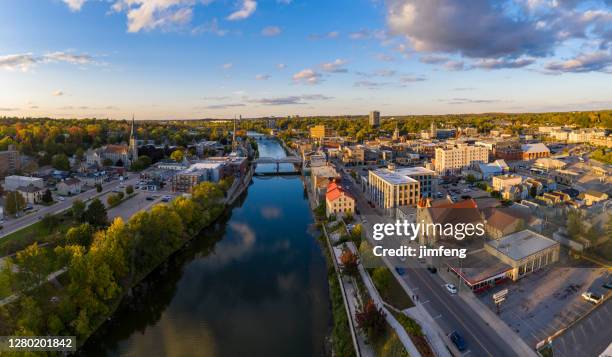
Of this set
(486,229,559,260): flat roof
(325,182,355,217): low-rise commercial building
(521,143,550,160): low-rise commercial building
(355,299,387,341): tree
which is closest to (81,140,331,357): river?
(355,299,387,341): tree

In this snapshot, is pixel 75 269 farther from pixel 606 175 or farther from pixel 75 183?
pixel 606 175

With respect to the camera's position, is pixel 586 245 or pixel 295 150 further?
pixel 295 150

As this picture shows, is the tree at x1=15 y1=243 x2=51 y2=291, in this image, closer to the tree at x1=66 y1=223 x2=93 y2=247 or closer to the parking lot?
the tree at x1=66 y1=223 x2=93 y2=247

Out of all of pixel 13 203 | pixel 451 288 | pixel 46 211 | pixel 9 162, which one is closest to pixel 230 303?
pixel 451 288

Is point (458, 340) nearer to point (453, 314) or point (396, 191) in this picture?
point (453, 314)

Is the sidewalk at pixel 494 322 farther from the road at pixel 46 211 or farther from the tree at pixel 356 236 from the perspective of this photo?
the road at pixel 46 211

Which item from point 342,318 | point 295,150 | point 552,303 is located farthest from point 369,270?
point 295,150

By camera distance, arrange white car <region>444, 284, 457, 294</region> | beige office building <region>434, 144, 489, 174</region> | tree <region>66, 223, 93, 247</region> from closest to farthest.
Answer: white car <region>444, 284, 457, 294</region> < tree <region>66, 223, 93, 247</region> < beige office building <region>434, 144, 489, 174</region>
